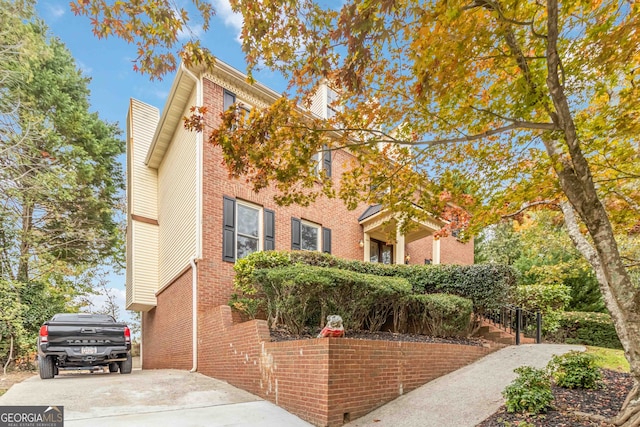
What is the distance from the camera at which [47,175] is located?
12094 mm

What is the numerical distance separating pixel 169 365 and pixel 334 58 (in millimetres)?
9663

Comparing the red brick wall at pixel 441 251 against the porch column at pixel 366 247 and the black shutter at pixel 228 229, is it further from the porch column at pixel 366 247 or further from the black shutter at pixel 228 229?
the black shutter at pixel 228 229

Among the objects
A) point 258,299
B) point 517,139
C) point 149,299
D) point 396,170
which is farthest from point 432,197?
point 149,299

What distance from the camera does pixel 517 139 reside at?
6527 millimetres

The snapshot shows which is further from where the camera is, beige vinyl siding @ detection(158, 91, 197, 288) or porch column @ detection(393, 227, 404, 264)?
porch column @ detection(393, 227, 404, 264)

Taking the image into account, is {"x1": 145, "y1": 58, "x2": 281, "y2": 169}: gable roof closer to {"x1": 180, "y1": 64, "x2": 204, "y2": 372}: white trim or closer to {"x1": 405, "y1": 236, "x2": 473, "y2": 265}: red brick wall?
{"x1": 180, "y1": 64, "x2": 204, "y2": 372}: white trim

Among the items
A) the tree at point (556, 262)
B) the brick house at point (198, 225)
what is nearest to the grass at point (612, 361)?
the tree at point (556, 262)

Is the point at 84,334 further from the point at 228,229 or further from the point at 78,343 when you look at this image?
the point at 228,229

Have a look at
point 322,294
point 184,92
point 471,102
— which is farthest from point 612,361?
point 184,92

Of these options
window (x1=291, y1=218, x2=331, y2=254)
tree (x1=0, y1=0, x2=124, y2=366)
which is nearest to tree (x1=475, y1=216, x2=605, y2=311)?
window (x1=291, y1=218, x2=331, y2=254)

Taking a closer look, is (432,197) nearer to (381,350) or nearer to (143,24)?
(381,350)

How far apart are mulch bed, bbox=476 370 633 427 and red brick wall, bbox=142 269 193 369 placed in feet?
23.2

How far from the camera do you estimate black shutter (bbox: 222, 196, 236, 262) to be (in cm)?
976

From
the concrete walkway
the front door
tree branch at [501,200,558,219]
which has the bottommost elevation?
the concrete walkway
